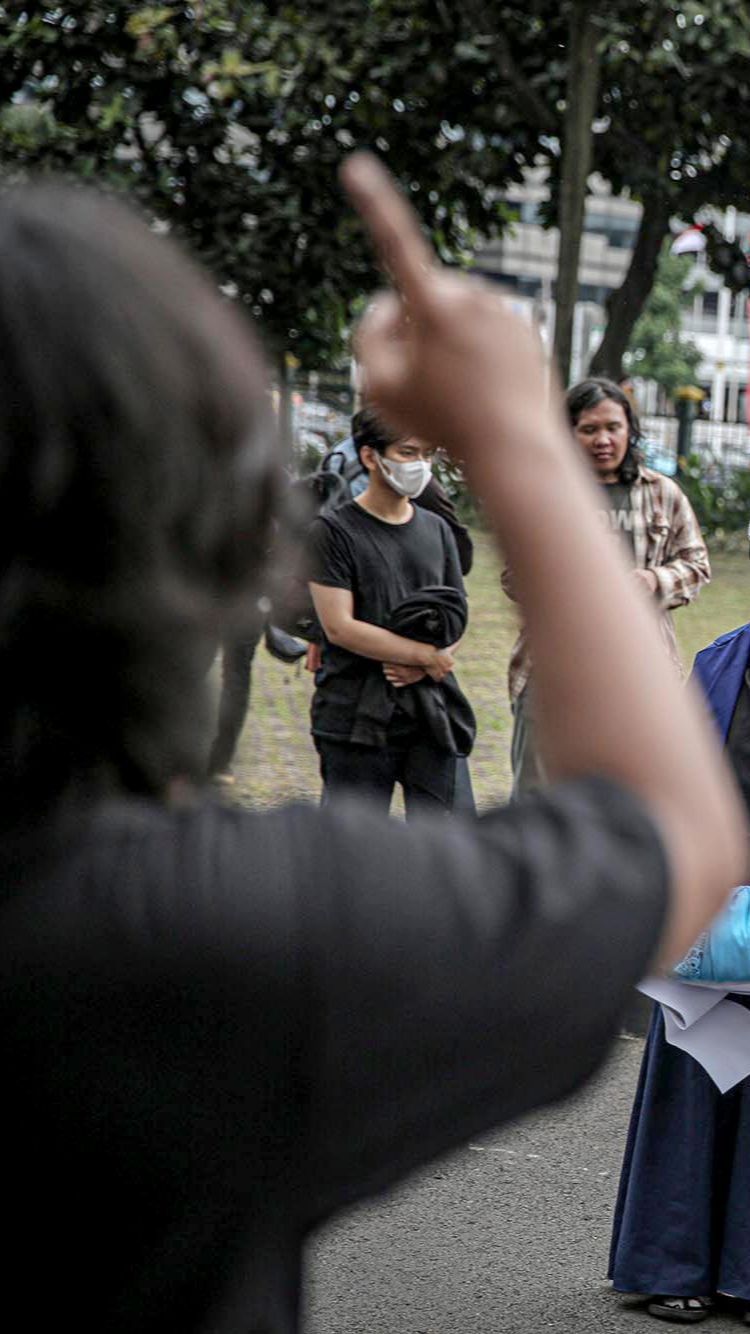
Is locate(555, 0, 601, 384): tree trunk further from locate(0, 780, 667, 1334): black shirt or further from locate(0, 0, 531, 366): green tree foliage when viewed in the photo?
locate(0, 780, 667, 1334): black shirt

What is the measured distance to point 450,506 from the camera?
579 cm

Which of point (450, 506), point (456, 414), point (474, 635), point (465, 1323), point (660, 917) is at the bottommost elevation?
point (474, 635)

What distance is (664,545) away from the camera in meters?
5.89

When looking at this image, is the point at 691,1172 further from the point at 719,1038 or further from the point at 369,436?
the point at 369,436

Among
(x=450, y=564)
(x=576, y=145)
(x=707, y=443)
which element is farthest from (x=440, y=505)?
(x=707, y=443)

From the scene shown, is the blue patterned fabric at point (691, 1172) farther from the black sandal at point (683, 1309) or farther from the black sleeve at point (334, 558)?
the black sleeve at point (334, 558)

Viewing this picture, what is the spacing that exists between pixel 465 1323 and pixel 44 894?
10.4ft

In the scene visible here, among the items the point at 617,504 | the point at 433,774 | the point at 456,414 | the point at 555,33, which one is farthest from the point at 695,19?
the point at 456,414

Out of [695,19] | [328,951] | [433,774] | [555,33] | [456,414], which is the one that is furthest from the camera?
[555,33]

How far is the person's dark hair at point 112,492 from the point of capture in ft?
3.04

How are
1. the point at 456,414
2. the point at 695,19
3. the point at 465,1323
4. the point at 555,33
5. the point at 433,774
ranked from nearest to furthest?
the point at 456,414 < the point at 465,1323 < the point at 433,774 < the point at 695,19 < the point at 555,33

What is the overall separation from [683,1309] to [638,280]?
14.1 m

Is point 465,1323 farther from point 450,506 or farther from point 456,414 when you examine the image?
point 456,414

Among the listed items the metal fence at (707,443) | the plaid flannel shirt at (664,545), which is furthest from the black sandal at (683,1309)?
the metal fence at (707,443)
